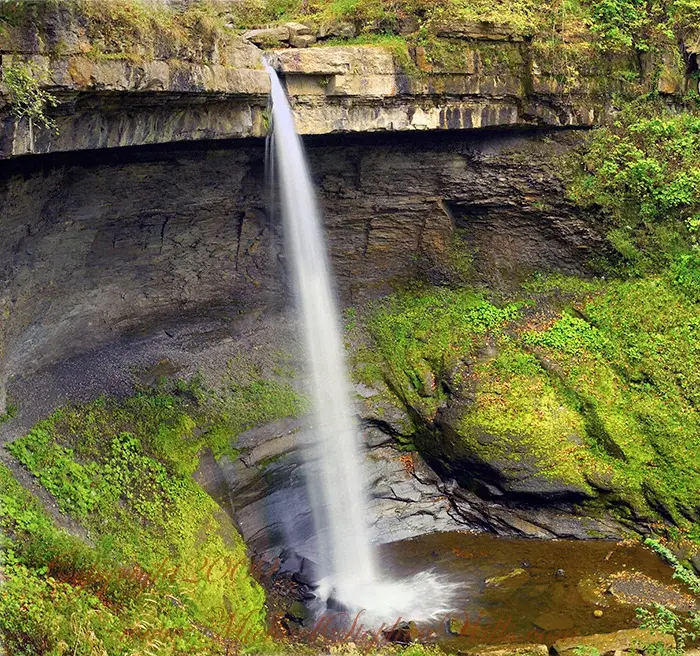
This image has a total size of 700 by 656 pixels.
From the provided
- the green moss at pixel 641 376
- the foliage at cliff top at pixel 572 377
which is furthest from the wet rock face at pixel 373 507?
the green moss at pixel 641 376

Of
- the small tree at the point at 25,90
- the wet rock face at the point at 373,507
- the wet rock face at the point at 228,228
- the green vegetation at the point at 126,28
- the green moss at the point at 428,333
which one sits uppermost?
the green vegetation at the point at 126,28

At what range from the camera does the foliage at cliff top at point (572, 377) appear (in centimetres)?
1209

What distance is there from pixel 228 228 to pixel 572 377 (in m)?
6.47

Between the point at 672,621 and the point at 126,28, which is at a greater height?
the point at 126,28

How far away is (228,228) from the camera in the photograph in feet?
41.9

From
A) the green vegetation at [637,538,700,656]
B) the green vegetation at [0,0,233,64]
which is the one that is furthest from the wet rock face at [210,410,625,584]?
the green vegetation at [0,0,233,64]

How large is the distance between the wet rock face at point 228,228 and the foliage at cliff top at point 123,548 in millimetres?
1560

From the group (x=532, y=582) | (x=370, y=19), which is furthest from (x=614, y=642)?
(x=370, y=19)

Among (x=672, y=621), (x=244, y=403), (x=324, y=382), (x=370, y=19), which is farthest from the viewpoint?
(x=324, y=382)

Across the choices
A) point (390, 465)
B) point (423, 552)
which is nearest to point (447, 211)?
point (390, 465)

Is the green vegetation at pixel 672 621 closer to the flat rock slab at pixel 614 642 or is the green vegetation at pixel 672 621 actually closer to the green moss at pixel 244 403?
the flat rock slab at pixel 614 642

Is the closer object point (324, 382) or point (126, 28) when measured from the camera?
point (126, 28)

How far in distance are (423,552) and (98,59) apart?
8.61 meters

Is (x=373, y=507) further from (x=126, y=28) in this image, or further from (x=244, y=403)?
(x=126, y=28)
